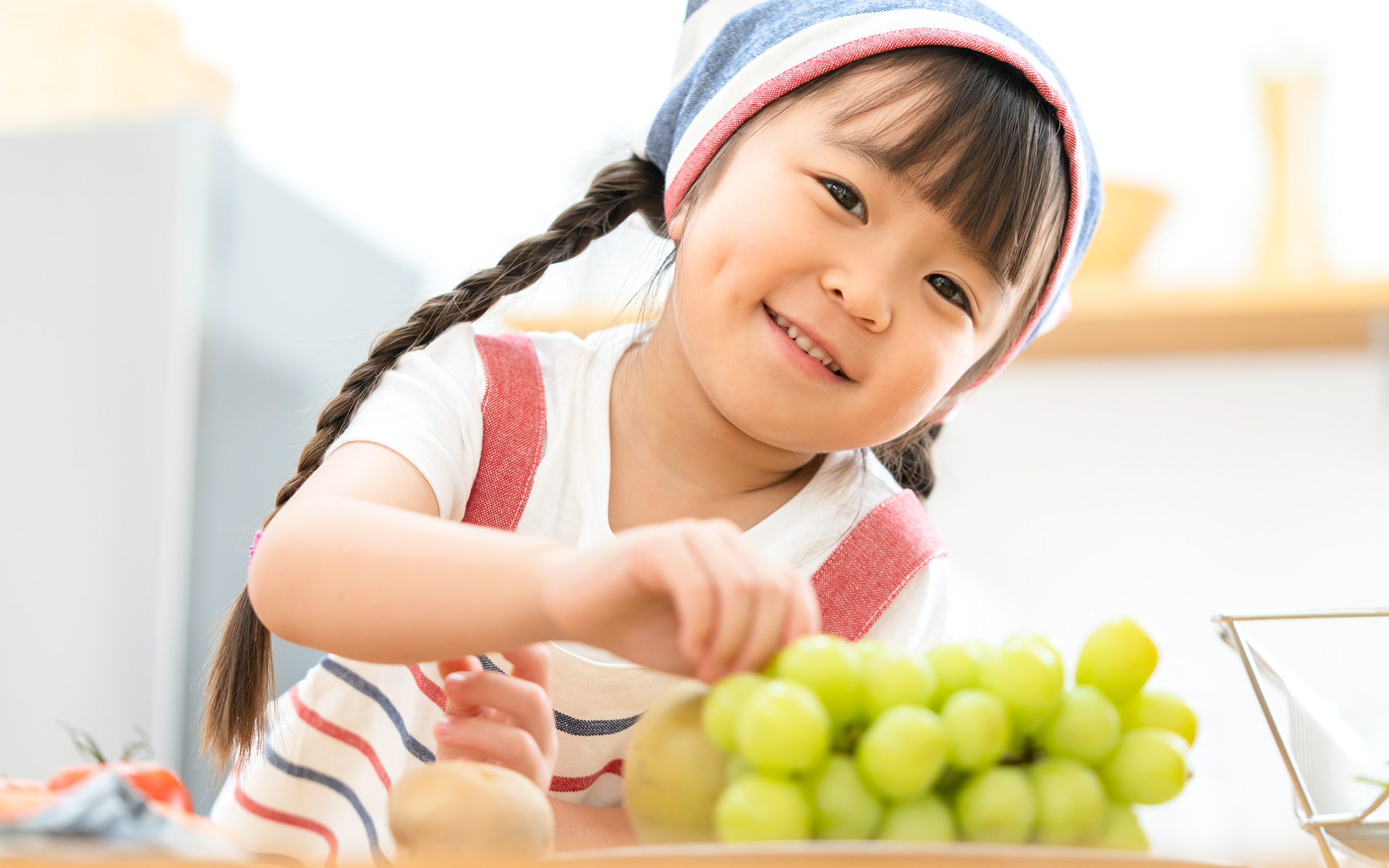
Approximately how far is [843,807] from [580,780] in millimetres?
511

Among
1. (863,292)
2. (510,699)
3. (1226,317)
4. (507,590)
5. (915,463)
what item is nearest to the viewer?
(507,590)

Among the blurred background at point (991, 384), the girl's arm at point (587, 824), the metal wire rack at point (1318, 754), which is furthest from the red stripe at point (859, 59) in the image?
the blurred background at point (991, 384)

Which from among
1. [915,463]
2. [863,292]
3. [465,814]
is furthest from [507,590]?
[915,463]

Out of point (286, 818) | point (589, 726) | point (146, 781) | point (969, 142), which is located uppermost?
point (969, 142)

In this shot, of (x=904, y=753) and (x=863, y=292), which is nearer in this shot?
(x=904, y=753)

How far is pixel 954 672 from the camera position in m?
0.40

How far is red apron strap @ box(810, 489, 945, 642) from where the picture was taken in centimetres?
87

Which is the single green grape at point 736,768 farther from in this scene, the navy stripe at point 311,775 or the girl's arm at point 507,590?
the navy stripe at point 311,775

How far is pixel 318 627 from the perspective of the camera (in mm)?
513

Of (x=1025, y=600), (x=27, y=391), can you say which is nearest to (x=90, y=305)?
(x=27, y=391)

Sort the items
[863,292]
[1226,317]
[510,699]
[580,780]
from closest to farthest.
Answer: [510,699] → [863,292] → [580,780] → [1226,317]

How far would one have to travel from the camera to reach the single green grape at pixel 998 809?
356mm

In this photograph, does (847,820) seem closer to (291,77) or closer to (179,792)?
(179,792)

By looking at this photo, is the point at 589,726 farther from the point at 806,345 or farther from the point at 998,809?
the point at 998,809
